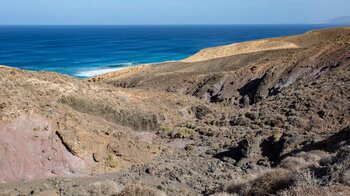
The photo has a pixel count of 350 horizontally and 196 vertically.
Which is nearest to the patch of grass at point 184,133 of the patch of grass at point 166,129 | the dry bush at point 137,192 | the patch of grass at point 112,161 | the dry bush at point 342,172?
the patch of grass at point 166,129

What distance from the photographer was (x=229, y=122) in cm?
2631

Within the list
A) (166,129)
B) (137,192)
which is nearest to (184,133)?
(166,129)

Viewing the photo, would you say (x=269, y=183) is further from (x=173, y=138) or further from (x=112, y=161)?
(x=173, y=138)

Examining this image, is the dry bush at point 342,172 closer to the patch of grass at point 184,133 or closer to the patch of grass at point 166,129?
the patch of grass at point 184,133

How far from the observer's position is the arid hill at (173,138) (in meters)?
13.4

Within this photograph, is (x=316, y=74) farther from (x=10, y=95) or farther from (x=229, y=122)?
(x=10, y=95)

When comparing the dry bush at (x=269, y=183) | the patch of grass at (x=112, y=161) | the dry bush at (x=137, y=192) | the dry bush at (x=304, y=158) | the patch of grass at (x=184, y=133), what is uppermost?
the dry bush at (x=269, y=183)

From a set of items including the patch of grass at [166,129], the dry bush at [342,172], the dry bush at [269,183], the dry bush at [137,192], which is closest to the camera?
the dry bush at [342,172]

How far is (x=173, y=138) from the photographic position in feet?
77.0

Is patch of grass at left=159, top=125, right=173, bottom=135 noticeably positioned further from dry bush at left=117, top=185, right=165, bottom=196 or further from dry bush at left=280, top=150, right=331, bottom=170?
dry bush at left=117, top=185, right=165, bottom=196

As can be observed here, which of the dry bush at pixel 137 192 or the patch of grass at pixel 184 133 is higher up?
the dry bush at pixel 137 192

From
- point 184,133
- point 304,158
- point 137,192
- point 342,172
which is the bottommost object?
point 184,133

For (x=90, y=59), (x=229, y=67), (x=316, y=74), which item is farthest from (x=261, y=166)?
(x=90, y=59)

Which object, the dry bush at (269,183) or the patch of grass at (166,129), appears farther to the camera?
the patch of grass at (166,129)
